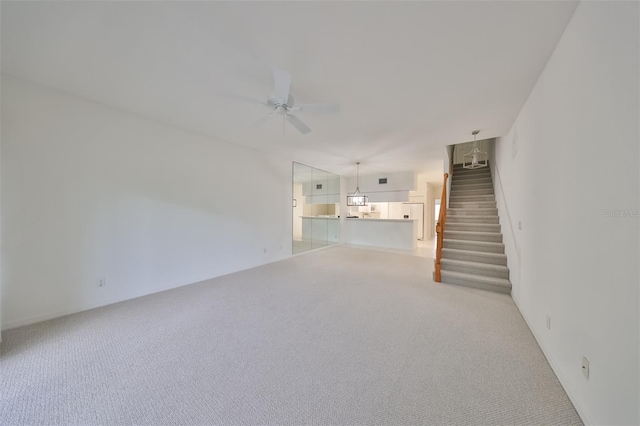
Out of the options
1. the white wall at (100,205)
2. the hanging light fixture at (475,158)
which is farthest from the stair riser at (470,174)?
the white wall at (100,205)

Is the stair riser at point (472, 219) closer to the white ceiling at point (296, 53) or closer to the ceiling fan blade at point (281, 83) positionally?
the white ceiling at point (296, 53)

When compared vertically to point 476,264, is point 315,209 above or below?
above

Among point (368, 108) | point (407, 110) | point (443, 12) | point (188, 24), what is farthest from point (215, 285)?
point (443, 12)

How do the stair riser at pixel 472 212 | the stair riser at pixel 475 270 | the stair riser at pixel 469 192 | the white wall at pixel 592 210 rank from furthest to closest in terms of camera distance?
the stair riser at pixel 469 192
the stair riser at pixel 472 212
the stair riser at pixel 475 270
the white wall at pixel 592 210

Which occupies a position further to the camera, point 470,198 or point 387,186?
point 387,186

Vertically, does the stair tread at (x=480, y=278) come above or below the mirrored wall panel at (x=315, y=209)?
below

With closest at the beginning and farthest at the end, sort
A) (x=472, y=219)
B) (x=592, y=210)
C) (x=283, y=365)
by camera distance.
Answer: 1. (x=592, y=210)
2. (x=283, y=365)
3. (x=472, y=219)

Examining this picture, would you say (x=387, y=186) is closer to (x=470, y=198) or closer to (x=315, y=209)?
(x=470, y=198)

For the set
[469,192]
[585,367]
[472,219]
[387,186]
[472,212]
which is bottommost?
[585,367]

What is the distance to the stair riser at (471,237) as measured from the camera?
13.1 feet

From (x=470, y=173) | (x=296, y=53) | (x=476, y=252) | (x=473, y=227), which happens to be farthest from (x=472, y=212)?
(x=296, y=53)

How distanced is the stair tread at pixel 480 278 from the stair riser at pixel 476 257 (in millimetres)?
363

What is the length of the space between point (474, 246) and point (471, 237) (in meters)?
0.28

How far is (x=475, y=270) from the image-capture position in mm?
3672
